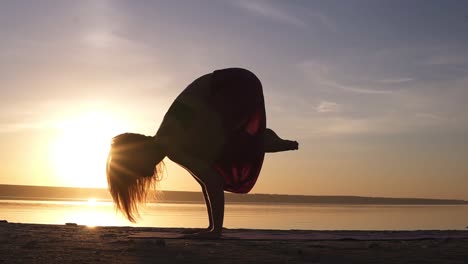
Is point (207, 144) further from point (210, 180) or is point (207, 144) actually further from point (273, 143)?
point (273, 143)

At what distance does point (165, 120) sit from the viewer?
30.6 ft

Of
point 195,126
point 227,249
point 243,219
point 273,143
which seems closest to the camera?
point 227,249

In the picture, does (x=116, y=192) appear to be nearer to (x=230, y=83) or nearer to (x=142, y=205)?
(x=142, y=205)

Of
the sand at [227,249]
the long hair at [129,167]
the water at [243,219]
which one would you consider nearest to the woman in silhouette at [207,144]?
the long hair at [129,167]

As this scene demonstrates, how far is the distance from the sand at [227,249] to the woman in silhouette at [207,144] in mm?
802

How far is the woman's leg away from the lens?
9773 millimetres

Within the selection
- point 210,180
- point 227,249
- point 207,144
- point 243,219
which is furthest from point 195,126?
point 243,219

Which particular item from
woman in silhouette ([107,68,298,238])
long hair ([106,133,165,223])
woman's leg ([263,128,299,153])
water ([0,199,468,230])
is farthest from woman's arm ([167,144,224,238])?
woman's leg ([263,128,299,153])

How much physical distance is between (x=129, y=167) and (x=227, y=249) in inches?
94.4

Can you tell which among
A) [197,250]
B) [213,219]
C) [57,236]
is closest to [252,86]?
[213,219]

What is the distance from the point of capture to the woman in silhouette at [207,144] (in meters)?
9.05

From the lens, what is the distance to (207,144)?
30.3ft

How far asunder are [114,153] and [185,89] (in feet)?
5.10

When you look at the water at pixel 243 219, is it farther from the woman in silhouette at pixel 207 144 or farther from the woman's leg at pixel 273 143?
the woman's leg at pixel 273 143
